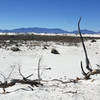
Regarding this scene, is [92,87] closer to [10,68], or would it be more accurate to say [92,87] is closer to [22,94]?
[22,94]

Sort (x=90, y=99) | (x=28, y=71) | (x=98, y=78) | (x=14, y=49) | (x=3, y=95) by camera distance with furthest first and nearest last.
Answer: (x=14, y=49) < (x=28, y=71) < (x=98, y=78) < (x=3, y=95) < (x=90, y=99)

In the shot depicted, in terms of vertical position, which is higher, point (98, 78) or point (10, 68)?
point (98, 78)

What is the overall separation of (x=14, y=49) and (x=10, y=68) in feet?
23.6

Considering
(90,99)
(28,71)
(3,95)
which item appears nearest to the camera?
(90,99)

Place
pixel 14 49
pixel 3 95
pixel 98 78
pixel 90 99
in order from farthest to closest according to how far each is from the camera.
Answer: pixel 14 49 < pixel 98 78 < pixel 3 95 < pixel 90 99

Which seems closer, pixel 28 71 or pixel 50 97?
pixel 50 97

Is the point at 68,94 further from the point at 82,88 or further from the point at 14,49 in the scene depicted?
the point at 14,49

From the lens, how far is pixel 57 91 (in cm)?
579

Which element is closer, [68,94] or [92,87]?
[68,94]

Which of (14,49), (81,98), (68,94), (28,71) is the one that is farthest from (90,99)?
(14,49)

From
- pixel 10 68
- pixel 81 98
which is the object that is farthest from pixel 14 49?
pixel 81 98

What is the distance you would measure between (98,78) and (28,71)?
5263 mm

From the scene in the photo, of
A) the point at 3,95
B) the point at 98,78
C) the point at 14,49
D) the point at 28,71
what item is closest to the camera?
the point at 3,95

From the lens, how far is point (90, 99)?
5316 millimetres
